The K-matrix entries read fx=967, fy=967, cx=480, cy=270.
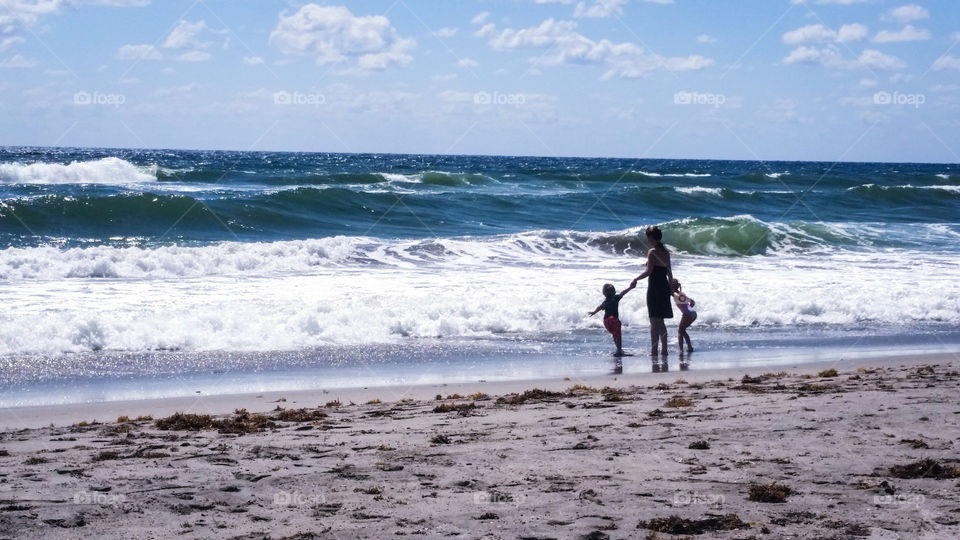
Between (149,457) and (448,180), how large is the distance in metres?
35.3

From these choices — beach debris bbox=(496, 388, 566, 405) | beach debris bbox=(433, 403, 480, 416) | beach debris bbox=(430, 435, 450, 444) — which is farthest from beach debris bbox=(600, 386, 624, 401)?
beach debris bbox=(430, 435, 450, 444)

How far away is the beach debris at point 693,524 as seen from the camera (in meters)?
4.45


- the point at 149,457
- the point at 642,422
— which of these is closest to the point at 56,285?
the point at 149,457

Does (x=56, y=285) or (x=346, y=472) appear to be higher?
(x=56, y=285)

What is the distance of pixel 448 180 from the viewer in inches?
1601

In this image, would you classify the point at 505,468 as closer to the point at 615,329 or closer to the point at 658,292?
the point at 615,329

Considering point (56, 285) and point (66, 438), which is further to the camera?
point (56, 285)

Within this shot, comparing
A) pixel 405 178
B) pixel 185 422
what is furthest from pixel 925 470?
pixel 405 178

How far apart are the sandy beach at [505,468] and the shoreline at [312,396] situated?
0.09 metres

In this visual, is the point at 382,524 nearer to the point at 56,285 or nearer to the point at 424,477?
the point at 424,477

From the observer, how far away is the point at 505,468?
17.9 feet

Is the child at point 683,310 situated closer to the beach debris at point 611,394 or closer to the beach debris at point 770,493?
the beach debris at point 611,394

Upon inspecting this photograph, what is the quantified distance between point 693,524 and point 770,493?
2.03 feet

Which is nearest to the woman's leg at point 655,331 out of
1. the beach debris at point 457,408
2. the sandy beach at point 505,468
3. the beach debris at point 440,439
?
the sandy beach at point 505,468
